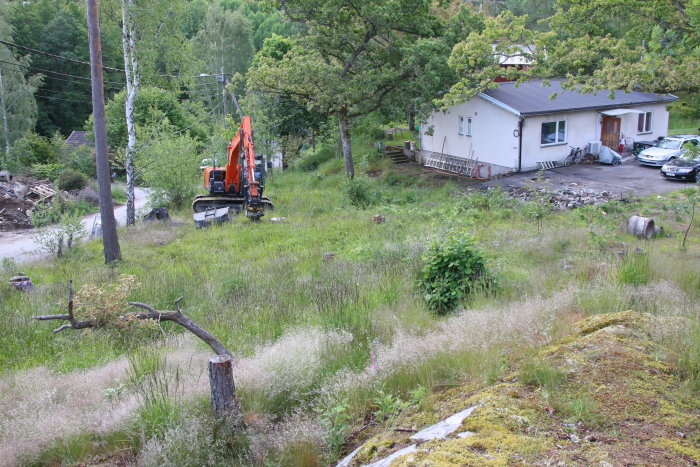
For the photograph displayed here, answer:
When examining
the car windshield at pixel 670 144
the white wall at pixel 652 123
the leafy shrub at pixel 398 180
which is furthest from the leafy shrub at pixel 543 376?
the white wall at pixel 652 123

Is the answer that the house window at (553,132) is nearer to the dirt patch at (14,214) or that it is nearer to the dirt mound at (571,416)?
the dirt mound at (571,416)

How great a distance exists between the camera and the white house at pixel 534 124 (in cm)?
2803

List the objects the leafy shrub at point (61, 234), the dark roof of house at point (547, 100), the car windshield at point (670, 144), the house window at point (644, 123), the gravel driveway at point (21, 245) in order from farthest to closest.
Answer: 1. the house window at point (644, 123)
2. the car windshield at point (670, 144)
3. the dark roof of house at point (547, 100)
4. the gravel driveway at point (21, 245)
5. the leafy shrub at point (61, 234)

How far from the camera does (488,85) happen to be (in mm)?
15586

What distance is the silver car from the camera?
27.8 m

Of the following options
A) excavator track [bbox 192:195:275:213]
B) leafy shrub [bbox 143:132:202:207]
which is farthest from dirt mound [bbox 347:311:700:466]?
leafy shrub [bbox 143:132:202:207]

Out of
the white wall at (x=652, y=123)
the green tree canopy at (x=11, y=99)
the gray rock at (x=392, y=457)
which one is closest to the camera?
the gray rock at (x=392, y=457)

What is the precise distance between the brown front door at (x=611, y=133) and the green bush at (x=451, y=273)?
25408 mm

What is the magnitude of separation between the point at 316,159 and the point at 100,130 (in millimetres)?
25619

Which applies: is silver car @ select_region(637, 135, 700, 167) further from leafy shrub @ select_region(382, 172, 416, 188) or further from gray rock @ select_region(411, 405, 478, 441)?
gray rock @ select_region(411, 405, 478, 441)

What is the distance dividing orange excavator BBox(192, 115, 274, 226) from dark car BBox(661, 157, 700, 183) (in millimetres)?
17086

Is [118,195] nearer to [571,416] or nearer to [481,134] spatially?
[481,134]

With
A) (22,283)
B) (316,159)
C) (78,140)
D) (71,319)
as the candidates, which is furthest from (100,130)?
(78,140)

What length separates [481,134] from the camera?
97.5 ft
